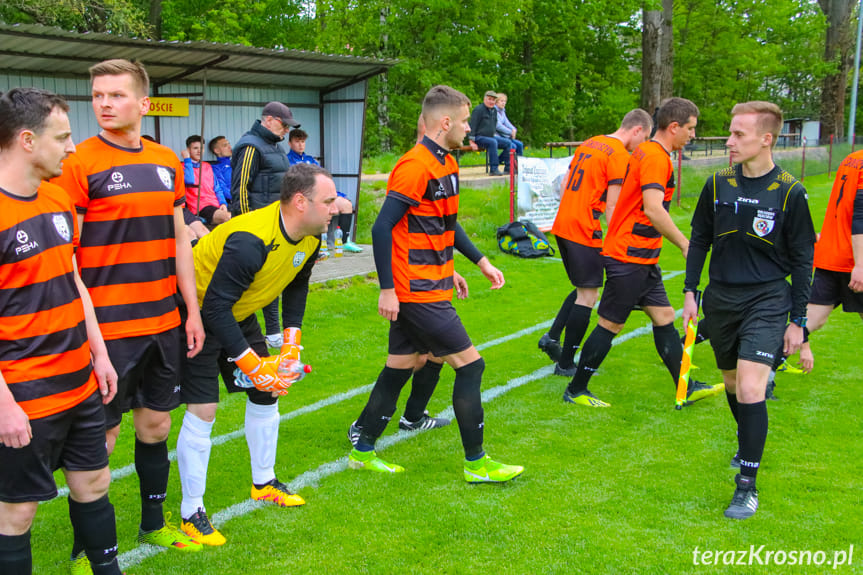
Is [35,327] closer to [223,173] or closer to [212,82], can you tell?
[223,173]

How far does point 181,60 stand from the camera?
11.0m

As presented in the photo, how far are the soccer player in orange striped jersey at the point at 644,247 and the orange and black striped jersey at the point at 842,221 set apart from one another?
1177 millimetres

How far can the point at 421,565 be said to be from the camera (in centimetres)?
352

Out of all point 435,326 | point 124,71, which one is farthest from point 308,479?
point 124,71

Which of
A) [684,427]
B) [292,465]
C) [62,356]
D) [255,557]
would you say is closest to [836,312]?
[684,427]

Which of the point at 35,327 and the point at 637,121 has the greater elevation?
the point at 637,121

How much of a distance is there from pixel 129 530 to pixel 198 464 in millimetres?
560

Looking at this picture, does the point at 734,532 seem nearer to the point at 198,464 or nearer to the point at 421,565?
the point at 421,565

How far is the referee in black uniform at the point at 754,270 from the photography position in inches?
159

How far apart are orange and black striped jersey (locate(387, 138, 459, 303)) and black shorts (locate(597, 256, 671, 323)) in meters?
1.82

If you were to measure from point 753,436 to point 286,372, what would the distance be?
2.48 metres

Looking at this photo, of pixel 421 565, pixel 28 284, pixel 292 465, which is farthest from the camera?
pixel 292 465

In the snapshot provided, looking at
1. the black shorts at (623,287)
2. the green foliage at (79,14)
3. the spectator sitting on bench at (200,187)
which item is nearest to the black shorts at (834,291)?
the black shorts at (623,287)

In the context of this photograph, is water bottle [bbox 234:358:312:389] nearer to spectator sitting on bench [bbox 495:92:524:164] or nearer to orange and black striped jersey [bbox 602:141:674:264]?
orange and black striped jersey [bbox 602:141:674:264]
